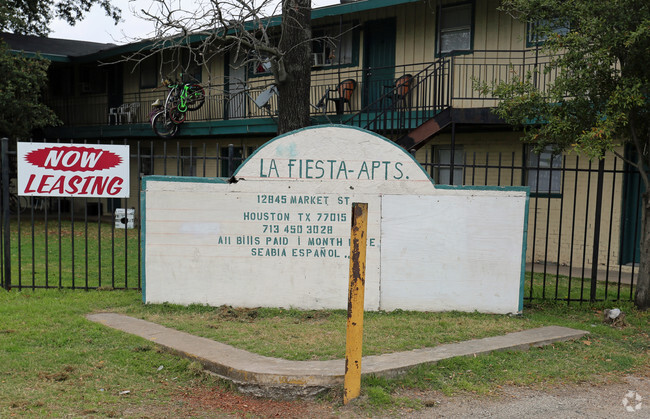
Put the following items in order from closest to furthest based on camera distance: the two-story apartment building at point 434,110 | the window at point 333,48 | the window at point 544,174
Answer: the two-story apartment building at point 434,110, the window at point 544,174, the window at point 333,48

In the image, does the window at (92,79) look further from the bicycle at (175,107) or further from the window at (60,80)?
the bicycle at (175,107)

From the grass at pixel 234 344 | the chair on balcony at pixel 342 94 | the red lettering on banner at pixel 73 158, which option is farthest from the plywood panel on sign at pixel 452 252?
the chair on balcony at pixel 342 94

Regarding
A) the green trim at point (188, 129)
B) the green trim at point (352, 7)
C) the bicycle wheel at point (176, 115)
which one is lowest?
the green trim at point (188, 129)

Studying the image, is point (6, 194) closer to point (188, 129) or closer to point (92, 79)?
point (188, 129)

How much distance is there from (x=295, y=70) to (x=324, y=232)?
394 cm

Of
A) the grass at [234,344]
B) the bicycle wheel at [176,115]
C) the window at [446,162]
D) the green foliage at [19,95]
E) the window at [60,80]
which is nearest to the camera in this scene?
the grass at [234,344]

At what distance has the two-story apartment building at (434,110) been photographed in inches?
456

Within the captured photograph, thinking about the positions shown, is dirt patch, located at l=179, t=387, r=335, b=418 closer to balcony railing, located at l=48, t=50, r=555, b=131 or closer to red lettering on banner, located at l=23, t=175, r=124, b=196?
red lettering on banner, located at l=23, t=175, r=124, b=196

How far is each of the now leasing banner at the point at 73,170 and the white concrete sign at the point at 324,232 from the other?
1087 millimetres

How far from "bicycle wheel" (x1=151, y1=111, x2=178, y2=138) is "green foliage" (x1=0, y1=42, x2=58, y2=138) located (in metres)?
3.73

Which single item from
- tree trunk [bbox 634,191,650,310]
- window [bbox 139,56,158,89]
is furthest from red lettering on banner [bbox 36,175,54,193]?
window [bbox 139,56,158,89]

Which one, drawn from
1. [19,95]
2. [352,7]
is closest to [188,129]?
[19,95]

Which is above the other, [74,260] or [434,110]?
[434,110]

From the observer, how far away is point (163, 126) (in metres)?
19.3
